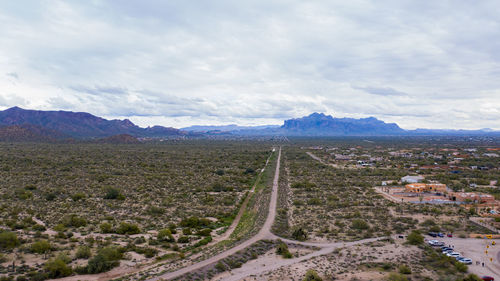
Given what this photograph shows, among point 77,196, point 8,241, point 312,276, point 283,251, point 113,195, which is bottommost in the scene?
point 283,251

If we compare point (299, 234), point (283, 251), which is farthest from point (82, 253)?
point (299, 234)

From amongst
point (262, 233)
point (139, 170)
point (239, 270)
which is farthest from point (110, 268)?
point (139, 170)

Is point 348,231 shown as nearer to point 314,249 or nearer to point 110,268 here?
point 314,249

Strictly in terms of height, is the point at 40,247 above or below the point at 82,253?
above

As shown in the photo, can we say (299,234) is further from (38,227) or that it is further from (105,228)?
(38,227)

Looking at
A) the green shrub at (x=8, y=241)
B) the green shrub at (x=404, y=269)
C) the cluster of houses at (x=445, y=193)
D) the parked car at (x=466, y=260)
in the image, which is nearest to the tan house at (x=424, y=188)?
the cluster of houses at (x=445, y=193)

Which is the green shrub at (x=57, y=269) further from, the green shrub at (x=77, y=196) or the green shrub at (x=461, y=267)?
the green shrub at (x=461, y=267)

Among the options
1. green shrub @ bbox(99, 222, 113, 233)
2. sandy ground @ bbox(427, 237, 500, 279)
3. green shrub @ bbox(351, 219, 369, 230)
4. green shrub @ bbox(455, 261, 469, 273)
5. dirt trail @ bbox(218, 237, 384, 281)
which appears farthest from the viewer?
green shrub @ bbox(351, 219, 369, 230)

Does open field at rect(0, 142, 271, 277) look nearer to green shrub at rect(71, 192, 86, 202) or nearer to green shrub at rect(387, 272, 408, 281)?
green shrub at rect(71, 192, 86, 202)

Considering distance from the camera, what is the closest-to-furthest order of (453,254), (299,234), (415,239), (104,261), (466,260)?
(104,261), (466,260), (453,254), (415,239), (299,234)

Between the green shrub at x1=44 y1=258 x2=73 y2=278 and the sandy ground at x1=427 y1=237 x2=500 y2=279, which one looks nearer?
the green shrub at x1=44 y1=258 x2=73 y2=278

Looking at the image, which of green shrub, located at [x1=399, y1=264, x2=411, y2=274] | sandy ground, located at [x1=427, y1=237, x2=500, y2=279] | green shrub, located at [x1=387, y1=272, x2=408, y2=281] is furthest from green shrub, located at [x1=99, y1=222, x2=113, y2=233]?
sandy ground, located at [x1=427, y1=237, x2=500, y2=279]
